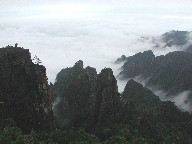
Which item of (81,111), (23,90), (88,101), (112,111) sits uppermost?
(88,101)

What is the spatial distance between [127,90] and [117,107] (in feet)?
118

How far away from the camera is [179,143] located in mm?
94875

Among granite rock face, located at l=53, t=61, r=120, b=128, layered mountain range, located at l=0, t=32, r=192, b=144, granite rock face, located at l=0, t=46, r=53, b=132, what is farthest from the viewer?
granite rock face, located at l=53, t=61, r=120, b=128

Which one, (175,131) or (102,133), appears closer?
(102,133)

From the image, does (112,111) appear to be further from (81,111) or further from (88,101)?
(88,101)

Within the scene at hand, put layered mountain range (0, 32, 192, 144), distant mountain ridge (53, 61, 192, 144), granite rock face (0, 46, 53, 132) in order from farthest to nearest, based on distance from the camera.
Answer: distant mountain ridge (53, 61, 192, 144) < granite rock face (0, 46, 53, 132) < layered mountain range (0, 32, 192, 144)

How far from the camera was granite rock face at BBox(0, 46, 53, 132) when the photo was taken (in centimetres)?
9225

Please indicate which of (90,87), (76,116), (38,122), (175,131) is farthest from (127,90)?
(38,122)

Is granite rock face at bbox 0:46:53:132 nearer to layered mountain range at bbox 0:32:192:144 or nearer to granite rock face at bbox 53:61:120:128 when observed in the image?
layered mountain range at bbox 0:32:192:144

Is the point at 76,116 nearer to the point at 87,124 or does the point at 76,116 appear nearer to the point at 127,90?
the point at 87,124

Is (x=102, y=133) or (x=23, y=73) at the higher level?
(x=23, y=73)

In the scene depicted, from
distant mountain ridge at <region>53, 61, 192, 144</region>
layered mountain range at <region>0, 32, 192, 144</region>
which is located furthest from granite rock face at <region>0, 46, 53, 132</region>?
distant mountain ridge at <region>53, 61, 192, 144</region>

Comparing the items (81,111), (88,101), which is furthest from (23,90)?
(88,101)

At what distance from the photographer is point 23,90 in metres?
93.9
